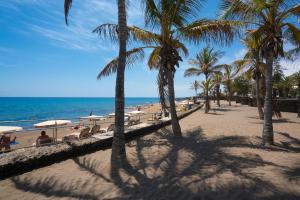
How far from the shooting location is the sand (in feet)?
14.4

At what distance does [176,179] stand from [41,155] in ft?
13.0

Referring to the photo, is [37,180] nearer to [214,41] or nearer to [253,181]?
[253,181]

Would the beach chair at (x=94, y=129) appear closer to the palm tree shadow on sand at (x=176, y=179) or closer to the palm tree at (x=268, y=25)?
the palm tree shadow on sand at (x=176, y=179)

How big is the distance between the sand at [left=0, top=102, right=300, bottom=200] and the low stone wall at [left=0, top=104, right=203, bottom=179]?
9.0 inches

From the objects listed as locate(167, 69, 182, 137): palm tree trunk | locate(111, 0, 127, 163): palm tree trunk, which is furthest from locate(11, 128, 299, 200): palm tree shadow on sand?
locate(167, 69, 182, 137): palm tree trunk

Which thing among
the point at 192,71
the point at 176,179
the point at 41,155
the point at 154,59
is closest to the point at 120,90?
the point at 41,155

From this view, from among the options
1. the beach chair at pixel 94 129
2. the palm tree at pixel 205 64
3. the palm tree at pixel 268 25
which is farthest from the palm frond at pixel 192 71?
the palm tree at pixel 268 25

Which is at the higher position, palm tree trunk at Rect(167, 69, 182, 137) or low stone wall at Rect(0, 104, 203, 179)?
palm tree trunk at Rect(167, 69, 182, 137)

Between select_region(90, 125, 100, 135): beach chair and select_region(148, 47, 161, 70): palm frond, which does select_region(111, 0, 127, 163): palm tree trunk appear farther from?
select_region(90, 125, 100, 135): beach chair

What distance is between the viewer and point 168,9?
9242mm

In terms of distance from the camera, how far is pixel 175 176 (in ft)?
17.3

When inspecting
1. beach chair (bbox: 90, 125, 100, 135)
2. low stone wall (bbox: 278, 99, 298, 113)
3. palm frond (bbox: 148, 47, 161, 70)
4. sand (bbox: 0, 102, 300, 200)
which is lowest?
beach chair (bbox: 90, 125, 100, 135)

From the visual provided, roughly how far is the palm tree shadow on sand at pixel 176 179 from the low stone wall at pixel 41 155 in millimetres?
351

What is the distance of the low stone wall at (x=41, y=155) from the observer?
5.77 meters
